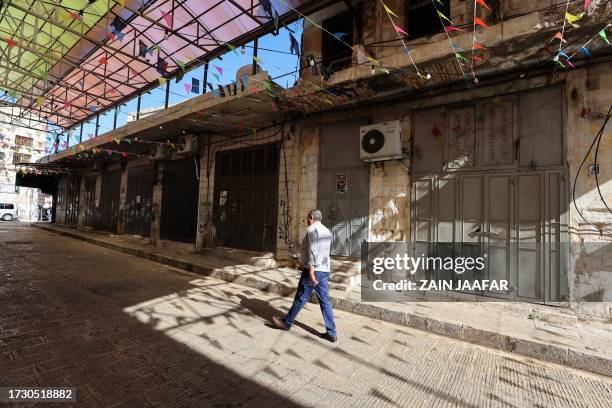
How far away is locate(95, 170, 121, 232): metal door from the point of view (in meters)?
16.8

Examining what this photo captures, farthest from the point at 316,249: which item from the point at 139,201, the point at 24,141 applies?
the point at 24,141

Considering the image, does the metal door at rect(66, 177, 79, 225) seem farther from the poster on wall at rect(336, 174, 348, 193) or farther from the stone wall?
the stone wall

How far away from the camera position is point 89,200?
19.8 m

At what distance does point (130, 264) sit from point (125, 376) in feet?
24.1

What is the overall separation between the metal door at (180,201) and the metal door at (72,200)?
13.2 m

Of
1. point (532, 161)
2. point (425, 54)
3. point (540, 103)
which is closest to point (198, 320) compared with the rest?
point (425, 54)

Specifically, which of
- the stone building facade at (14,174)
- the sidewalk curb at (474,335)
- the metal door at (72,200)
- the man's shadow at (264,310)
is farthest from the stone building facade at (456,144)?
the stone building facade at (14,174)

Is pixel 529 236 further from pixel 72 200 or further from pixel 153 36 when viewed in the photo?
pixel 72 200

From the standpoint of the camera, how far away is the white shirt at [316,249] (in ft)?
14.1

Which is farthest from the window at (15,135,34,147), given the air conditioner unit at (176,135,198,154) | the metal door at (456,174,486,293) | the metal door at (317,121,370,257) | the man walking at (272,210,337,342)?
the metal door at (456,174,486,293)

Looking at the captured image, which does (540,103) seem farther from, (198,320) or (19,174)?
(19,174)

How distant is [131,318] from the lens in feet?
15.1

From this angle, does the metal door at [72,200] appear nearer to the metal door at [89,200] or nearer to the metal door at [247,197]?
the metal door at [89,200]

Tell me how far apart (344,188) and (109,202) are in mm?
15799
